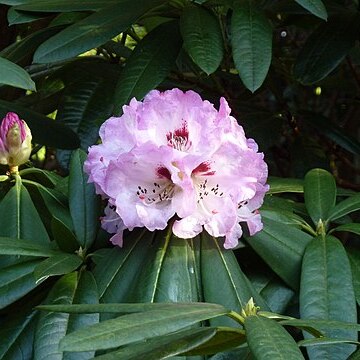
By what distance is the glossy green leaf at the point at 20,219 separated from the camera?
960 mm

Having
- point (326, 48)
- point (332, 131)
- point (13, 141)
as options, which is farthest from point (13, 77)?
point (332, 131)

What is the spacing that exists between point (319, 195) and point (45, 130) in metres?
0.46

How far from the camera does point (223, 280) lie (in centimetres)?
83

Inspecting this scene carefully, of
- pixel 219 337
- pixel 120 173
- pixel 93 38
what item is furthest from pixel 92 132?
pixel 219 337

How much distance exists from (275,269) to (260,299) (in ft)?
0.19

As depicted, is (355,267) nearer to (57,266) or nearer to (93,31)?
(57,266)

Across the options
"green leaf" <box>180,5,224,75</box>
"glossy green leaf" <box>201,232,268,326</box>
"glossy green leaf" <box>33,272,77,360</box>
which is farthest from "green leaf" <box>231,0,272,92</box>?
"glossy green leaf" <box>33,272,77,360</box>

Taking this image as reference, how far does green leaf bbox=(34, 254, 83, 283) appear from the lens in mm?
802

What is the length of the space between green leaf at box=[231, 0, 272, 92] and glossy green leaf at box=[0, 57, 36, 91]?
0.94ft

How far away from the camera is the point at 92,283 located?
842 millimetres

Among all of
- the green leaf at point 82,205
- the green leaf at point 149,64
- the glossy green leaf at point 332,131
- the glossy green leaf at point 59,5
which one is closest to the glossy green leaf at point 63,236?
the green leaf at point 82,205

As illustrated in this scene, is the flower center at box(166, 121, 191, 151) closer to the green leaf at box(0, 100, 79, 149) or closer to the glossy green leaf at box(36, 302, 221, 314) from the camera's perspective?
the glossy green leaf at box(36, 302, 221, 314)

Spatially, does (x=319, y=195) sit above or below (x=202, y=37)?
below

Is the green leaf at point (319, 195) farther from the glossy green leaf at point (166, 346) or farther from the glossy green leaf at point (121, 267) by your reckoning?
the glossy green leaf at point (166, 346)
